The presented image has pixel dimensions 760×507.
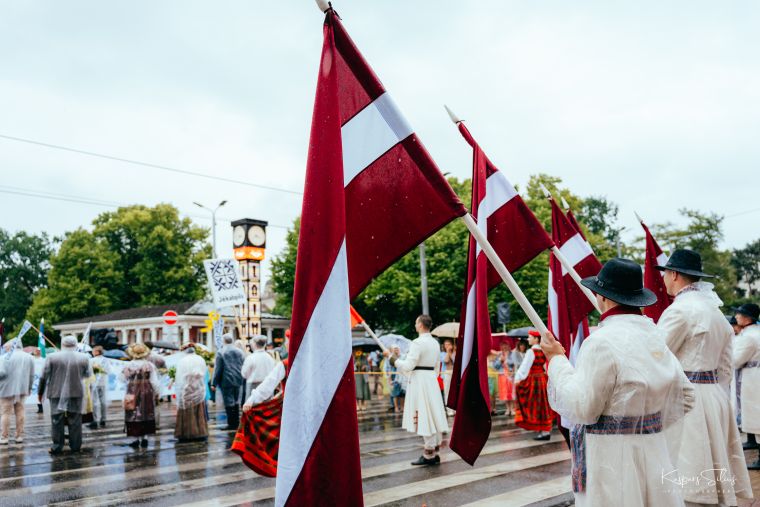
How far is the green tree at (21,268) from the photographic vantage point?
68.9 metres

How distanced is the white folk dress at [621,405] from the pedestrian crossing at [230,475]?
394 cm

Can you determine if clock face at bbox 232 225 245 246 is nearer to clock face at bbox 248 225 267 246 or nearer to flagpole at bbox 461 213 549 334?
clock face at bbox 248 225 267 246

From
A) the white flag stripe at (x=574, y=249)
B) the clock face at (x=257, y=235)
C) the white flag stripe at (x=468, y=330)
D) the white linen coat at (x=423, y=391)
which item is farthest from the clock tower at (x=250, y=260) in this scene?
the white flag stripe at (x=468, y=330)

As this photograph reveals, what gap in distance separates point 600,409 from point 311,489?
5.04 ft

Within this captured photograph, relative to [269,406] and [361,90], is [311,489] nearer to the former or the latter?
[361,90]

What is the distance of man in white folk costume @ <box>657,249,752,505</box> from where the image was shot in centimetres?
470

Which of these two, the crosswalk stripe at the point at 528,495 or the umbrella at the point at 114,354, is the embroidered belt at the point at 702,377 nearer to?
the crosswalk stripe at the point at 528,495

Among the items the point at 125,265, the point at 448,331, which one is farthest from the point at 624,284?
the point at 125,265

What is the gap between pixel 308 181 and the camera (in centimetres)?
315

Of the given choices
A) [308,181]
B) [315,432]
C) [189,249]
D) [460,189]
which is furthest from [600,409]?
[189,249]

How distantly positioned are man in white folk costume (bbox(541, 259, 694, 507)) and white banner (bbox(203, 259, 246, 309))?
17.3m

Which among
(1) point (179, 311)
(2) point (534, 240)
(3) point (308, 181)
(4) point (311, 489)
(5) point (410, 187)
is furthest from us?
(1) point (179, 311)

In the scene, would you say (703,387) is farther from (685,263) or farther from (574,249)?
(574,249)

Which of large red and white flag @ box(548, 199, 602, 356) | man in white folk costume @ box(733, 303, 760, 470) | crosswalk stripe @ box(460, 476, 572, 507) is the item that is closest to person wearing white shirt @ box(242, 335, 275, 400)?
crosswalk stripe @ box(460, 476, 572, 507)
